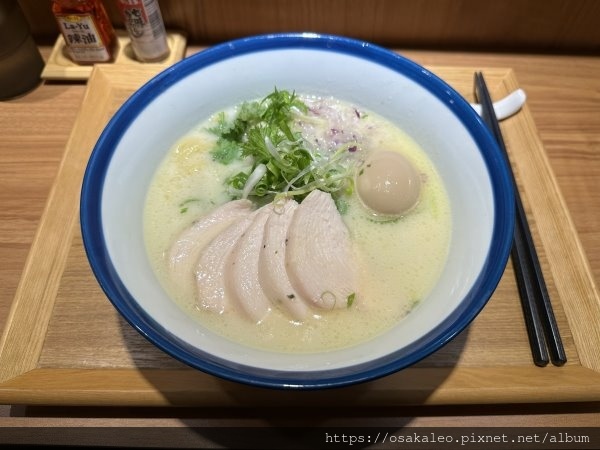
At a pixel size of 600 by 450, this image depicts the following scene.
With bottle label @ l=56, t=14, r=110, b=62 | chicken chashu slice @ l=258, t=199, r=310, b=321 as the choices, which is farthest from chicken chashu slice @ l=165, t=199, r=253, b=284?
bottle label @ l=56, t=14, r=110, b=62

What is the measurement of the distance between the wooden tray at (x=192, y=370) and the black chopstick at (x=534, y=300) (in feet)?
0.09

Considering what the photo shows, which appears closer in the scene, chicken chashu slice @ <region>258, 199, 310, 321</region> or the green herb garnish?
chicken chashu slice @ <region>258, 199, 310, 321</region>

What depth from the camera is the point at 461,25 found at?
1.81 m

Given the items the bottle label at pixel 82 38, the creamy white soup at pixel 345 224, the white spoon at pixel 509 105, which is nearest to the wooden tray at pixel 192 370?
the creamy white soup at pixel 345 224

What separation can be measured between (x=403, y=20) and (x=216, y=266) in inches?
50.3

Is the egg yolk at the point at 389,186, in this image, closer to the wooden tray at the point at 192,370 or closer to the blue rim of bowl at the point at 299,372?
the blue rim of bowl at the point at 299,372

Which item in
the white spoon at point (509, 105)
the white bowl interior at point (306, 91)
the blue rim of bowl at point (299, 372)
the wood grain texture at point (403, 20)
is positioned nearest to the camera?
the blue rim of bowl at point (299, 372)

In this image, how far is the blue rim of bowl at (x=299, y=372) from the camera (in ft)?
2.67

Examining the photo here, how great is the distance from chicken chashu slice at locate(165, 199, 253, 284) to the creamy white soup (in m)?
0.02

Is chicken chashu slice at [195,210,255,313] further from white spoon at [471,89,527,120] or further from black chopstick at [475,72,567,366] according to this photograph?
white spoon at [471,89,527,120]

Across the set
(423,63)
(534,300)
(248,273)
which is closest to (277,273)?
(248,273)

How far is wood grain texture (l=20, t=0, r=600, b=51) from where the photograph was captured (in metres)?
1.76

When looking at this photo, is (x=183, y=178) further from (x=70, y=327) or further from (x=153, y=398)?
(x=153, y=398)

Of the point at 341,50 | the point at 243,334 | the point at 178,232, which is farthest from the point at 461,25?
the point at 243,334
